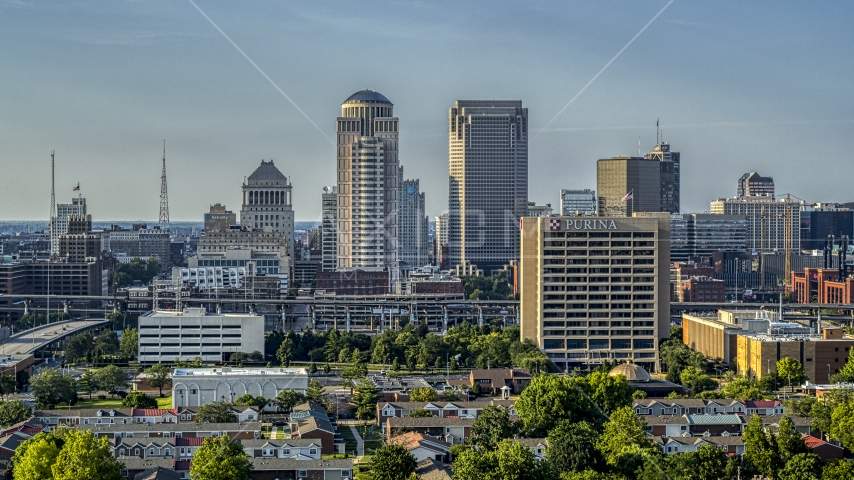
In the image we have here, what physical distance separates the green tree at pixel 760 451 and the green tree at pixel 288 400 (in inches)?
652

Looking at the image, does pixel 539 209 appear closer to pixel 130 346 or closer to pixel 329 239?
pixel 329 239

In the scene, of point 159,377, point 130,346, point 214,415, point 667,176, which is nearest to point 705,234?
point 667,176

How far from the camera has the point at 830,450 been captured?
39.2 metres

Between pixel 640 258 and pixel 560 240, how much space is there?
3.71 m

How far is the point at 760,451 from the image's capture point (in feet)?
120

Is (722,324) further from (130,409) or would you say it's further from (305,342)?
(130,409)

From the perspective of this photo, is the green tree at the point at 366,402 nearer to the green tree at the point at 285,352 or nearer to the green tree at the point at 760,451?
the green tree at the point at 760,451

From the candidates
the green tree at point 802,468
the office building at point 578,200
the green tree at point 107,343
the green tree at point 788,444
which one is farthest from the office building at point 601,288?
the office building at point 578,200

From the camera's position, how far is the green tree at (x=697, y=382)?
168ft

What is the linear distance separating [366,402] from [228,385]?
6.78m

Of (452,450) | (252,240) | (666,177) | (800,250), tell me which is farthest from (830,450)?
(666,177)

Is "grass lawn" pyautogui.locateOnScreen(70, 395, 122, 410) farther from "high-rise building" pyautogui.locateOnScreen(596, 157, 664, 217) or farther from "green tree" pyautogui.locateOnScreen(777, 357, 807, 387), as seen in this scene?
"high-rise building" pyautogui.locateOnScreen(596, 157, 664, 217)

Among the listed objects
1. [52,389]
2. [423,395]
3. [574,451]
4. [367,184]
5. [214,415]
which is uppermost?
[367,184]

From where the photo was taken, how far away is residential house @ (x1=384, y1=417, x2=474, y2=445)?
4138 cm
